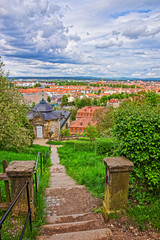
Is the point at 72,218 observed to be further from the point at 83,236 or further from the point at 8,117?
the point at 8,117

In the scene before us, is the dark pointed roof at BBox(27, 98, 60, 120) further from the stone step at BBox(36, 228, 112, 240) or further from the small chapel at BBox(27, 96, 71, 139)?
the stone step at BBox(36, 228, 112, 240)

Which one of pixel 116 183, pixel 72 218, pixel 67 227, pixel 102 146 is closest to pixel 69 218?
pixel 72 218

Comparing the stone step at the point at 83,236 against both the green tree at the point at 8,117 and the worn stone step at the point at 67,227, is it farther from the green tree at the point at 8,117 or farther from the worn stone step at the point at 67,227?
the green tree at the point at 8,117

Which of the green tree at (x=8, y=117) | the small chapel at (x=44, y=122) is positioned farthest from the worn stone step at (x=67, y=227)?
the small chapel at (x=44, y=122)

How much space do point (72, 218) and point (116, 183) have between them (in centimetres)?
126

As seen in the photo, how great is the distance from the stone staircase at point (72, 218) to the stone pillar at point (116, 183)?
432 mm

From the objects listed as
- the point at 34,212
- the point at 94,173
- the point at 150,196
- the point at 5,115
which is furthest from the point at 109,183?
the point at 5,115

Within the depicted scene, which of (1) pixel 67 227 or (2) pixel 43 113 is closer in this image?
(1) pixel 67 227

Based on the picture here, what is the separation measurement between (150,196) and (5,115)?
8442 mm

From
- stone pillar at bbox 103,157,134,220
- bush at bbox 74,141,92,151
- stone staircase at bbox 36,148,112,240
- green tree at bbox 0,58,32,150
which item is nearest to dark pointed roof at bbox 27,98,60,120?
bush at bbox 74,141,92,151

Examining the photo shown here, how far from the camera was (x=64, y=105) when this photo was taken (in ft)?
261

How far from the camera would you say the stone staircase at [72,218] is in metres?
3.01

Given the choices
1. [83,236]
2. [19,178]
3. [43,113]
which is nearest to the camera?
[83,236]

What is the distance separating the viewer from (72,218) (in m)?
3.74
